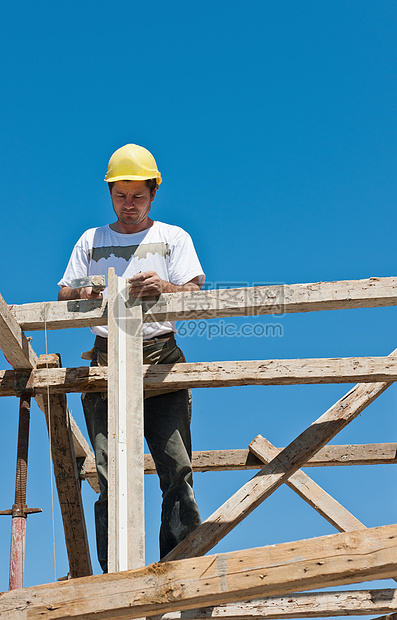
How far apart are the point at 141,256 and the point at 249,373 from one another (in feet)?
3.17

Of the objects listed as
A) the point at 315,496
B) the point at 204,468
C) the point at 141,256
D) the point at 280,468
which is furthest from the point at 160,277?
the point at 315,496

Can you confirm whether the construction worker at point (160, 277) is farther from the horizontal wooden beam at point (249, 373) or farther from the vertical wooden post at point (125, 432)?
the vertical wooden post at point (125, 432)

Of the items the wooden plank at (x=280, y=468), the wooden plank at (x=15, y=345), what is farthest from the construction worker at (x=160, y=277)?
the wooden plank at (x=15, y=345)

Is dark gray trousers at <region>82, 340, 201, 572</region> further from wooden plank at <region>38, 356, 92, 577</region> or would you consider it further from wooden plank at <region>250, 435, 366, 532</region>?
wooden plank at <region>250, 435, 366, 532</region>

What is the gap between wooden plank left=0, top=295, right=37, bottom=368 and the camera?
13.5 feet

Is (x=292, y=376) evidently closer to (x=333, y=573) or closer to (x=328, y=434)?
(x=328, y=434)

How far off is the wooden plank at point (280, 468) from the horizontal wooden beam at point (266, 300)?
1.26 metres

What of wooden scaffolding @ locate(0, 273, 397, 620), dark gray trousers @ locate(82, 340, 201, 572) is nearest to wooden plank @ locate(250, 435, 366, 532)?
wooden scaffolding @ locate(0, 273, 397, 620)

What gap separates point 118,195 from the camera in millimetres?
4922

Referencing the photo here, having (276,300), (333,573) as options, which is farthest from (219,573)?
(276,300)

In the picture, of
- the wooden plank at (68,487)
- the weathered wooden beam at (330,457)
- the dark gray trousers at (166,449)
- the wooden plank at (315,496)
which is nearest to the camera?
the dark gray trousers at (166,449)

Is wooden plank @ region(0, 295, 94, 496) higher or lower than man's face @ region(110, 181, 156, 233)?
lower

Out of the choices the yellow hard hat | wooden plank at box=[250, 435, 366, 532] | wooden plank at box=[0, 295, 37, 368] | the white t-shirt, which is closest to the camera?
wooden plank at box=[0, 295, 37, 368]

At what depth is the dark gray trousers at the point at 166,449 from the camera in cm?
458
